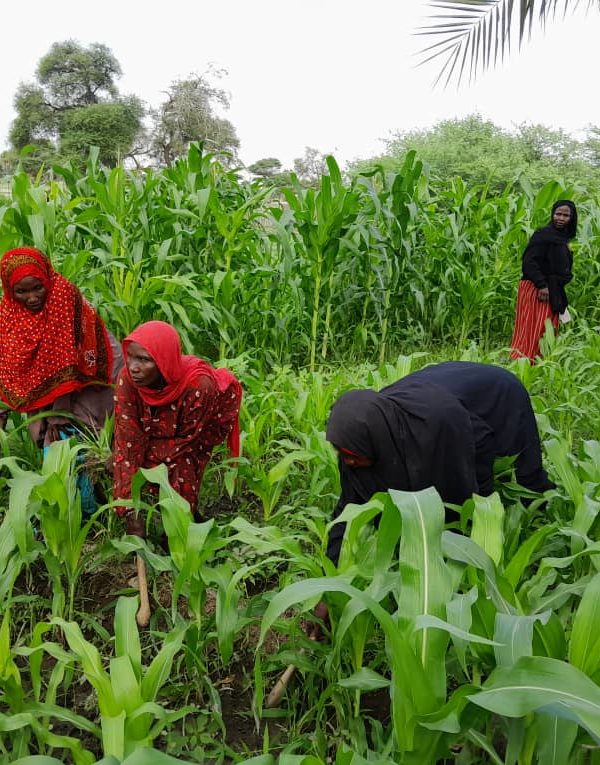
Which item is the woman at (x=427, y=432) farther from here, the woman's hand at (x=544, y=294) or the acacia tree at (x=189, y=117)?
the acacia tree at (x=189, y=117)

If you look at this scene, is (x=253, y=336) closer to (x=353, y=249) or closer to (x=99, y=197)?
(x=353, y=249)

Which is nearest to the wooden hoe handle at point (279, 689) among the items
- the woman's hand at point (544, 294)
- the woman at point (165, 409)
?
the woman at point (165, 409)

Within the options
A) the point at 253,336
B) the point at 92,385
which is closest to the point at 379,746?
the point at 92,385

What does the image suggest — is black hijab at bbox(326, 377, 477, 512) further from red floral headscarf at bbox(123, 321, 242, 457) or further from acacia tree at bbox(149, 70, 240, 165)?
acacia tree at bbox(149, 70, 240, 165)

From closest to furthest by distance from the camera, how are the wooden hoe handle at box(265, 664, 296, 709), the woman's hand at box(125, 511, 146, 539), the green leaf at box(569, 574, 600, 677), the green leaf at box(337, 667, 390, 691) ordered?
the green leaf at box(569, 574, 600, 677), the green leaf at box(337, 667, 390, 691), the wooden hoe handle at box(265, 664, 296, 709), the woman's hand at box(125, 511, 146, 539)

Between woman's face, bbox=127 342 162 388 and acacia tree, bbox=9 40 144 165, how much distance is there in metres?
32.6

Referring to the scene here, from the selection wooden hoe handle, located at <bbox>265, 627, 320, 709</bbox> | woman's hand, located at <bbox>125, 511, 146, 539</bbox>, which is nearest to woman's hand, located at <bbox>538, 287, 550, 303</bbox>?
woman's hand, located at <bbox>125, 511, 146, 539</bbox>

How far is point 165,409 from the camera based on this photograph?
2.15 meters

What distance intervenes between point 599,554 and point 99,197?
3.42m

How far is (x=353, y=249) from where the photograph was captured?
4.25m

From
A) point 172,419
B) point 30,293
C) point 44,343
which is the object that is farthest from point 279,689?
point 30,293

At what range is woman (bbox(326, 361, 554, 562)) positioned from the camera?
5.75 ft

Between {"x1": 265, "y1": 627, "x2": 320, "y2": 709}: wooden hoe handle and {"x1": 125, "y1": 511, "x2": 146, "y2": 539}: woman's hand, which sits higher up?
{"x1": 125, "y1": 511, "x2": 146, "y2": 539}: woman's hand

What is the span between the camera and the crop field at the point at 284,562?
1.19 metres
